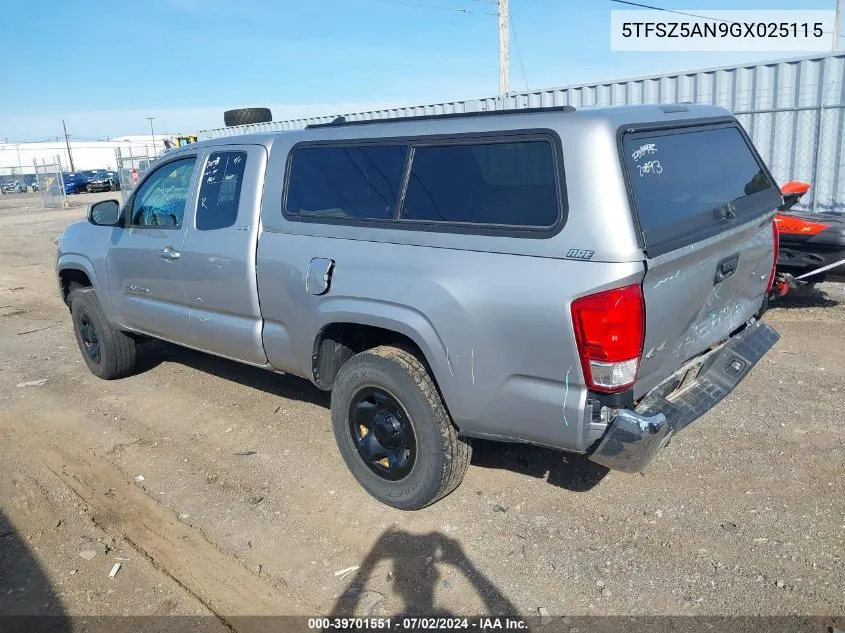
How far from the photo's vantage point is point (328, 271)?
3678 mm

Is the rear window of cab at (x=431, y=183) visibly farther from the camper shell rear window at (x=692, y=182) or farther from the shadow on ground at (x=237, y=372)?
the shadow on ground at (x=237, y=372)

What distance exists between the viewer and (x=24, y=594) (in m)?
3.16

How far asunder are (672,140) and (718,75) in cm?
709

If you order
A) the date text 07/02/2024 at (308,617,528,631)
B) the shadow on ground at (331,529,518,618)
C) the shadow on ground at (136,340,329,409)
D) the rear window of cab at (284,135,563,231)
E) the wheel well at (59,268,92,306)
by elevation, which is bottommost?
the date text 07/02/2024 at (308,617,528,631)

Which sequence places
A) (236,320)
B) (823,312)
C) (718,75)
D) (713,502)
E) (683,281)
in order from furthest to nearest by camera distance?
(718,75)
(823,312)
(236,320)
(713,502)
(683,281)

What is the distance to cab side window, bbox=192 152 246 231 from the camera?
4.34 meters

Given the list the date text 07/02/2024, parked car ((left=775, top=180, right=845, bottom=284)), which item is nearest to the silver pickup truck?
the date text 07/02/2024

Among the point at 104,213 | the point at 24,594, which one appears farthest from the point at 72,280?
the point at 24,594

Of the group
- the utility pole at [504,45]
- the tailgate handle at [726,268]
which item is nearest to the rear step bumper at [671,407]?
the tailgate handle at [726,268]

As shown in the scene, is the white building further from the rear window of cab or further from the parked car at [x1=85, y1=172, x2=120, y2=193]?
the rear window of cab

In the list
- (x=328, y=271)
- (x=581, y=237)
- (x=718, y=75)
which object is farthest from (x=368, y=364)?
(x=718, y=75)

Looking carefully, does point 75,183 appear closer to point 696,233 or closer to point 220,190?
point 220,190

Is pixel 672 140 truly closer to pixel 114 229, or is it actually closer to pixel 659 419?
pixel 659 419

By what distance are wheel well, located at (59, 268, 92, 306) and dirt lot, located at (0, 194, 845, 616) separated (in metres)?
1.23
